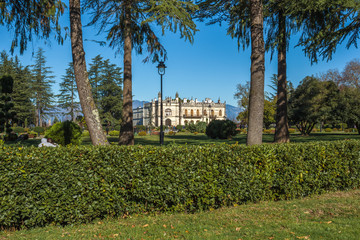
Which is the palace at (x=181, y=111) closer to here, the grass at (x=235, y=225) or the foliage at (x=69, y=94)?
the foliage at (x=69, y=94)

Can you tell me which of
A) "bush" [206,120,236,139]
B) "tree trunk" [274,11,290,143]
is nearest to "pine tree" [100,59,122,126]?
"bush" [206,120,236,139]

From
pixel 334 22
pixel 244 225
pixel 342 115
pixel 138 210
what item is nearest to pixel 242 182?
pixel 244 225

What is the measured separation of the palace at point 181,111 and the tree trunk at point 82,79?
64.3 m

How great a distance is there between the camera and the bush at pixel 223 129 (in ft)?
66.1

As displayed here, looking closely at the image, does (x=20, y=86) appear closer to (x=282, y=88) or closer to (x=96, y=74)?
(x=96, y=74)

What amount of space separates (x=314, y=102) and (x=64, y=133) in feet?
62.4

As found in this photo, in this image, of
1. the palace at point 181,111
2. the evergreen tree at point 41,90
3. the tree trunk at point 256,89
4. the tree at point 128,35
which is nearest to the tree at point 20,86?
the evergreen tree at point 41,90

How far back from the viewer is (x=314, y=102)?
68.8 ft

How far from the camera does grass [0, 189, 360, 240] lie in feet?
10.6

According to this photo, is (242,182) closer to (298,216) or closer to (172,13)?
(298,216)

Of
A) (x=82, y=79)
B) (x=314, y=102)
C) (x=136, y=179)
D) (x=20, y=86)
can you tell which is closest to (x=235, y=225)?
(x=136, y=179)

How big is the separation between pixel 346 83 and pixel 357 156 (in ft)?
116

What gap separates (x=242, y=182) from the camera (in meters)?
4.46

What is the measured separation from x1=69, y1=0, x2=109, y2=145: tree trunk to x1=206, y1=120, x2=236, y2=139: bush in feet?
48.9
